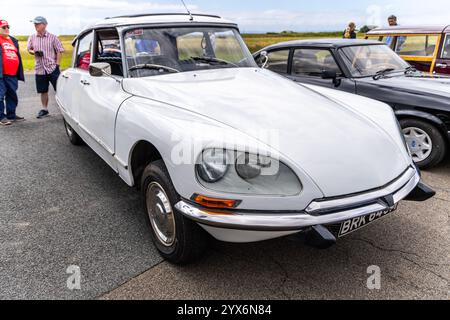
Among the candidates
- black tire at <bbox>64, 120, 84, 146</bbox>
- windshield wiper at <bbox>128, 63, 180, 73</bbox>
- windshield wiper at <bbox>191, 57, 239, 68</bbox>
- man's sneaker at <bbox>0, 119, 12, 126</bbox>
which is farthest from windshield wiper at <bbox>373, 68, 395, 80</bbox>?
man's sneaker at <bbox>0, 119, 12, 126</bbox>

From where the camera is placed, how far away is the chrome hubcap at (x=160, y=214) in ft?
8.12

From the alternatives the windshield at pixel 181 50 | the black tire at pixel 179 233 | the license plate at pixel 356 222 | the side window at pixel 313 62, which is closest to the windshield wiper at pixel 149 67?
the windshield at pixel 181 50

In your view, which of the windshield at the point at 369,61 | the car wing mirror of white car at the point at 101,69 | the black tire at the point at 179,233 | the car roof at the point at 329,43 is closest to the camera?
the black tire at the point at 179,233

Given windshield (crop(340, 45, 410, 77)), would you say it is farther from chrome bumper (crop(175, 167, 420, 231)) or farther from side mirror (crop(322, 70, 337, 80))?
chrome bumper (crop(175, 167, 420, 231))

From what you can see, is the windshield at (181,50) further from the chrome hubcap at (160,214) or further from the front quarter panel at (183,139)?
the chrome hubcap at (160,214)

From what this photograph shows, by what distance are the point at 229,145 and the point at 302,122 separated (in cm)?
63

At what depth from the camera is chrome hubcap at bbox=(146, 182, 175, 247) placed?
97.4 inches

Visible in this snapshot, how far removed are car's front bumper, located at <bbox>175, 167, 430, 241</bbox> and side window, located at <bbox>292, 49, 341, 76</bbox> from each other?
353cm

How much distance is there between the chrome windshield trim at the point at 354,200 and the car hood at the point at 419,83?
8.25 ft

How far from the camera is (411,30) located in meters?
6.85

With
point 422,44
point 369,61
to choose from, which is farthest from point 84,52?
point 422,44

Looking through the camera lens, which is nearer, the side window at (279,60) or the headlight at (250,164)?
the headlight at (250,164)

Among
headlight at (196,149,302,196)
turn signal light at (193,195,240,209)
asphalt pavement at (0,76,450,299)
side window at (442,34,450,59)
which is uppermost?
side window at (442,34,450,59)

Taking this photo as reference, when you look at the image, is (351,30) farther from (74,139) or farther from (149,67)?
(149,67)
